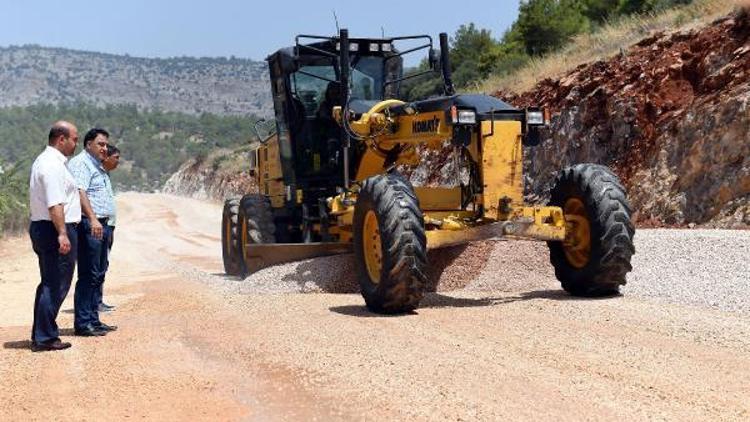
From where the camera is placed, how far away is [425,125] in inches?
355

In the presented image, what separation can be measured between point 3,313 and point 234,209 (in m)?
4.95

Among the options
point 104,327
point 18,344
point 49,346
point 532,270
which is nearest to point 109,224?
point 104,327

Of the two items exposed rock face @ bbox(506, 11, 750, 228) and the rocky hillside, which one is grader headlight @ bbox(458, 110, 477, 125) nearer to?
exposed rock face @ bbox(506, 11, 750, 228)

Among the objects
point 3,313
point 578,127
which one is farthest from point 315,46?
point 578,127

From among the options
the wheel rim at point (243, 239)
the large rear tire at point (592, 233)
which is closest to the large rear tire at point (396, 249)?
the large rear tire at point (592, 233)

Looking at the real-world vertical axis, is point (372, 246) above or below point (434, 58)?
below

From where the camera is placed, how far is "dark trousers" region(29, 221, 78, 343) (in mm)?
6836

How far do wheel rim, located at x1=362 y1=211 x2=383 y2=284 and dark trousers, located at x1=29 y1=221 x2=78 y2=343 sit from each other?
2803 millimetres

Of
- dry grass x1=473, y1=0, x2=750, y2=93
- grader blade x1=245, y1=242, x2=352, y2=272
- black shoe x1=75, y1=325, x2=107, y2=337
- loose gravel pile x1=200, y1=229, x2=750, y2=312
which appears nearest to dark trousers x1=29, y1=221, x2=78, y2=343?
black shoe x1=75, y1=325, x2=107, y2=337

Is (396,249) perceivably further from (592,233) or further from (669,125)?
(669,125)

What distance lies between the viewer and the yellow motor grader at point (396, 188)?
26.5ft

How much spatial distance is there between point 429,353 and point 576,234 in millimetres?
3432

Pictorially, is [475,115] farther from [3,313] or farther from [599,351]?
[3,313]

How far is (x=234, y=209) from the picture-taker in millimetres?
14383
